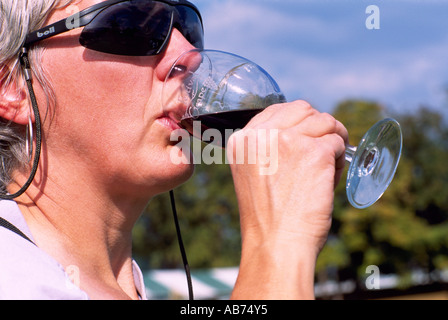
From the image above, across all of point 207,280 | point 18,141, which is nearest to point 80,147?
point 18,141

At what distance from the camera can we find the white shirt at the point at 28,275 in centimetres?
160

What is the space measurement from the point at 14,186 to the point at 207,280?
30.3 m

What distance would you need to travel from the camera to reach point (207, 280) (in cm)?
3177

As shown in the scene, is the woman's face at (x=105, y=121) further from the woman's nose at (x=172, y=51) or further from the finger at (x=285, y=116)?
the finger at (x=285, y=116)

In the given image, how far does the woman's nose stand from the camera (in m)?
2.23

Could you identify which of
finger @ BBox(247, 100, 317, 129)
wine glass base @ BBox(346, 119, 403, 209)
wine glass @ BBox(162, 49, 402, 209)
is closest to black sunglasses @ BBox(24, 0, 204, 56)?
wine glass @ BBox(162, 49, 402, 209)

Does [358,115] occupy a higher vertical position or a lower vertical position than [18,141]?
lower

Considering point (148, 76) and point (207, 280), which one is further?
point (207, 280)

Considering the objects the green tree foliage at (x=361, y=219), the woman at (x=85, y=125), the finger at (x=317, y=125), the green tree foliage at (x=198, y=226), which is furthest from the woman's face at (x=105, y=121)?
the green tree foliage at (x=198, y=226)

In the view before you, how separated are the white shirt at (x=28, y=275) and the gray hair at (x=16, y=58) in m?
0.53

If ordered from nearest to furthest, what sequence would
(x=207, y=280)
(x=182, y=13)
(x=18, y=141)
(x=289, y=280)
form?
(x=289, y=280)
(x=18, y=141)
(x=182, y=13)
(x=207, y=280)

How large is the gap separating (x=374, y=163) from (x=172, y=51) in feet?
3.16

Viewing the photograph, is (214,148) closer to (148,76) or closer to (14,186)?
(148,76)

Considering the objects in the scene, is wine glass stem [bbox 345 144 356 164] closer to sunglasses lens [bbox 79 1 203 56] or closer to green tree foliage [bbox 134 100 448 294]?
sunglasses lens [bbox 79 1 203 56]
